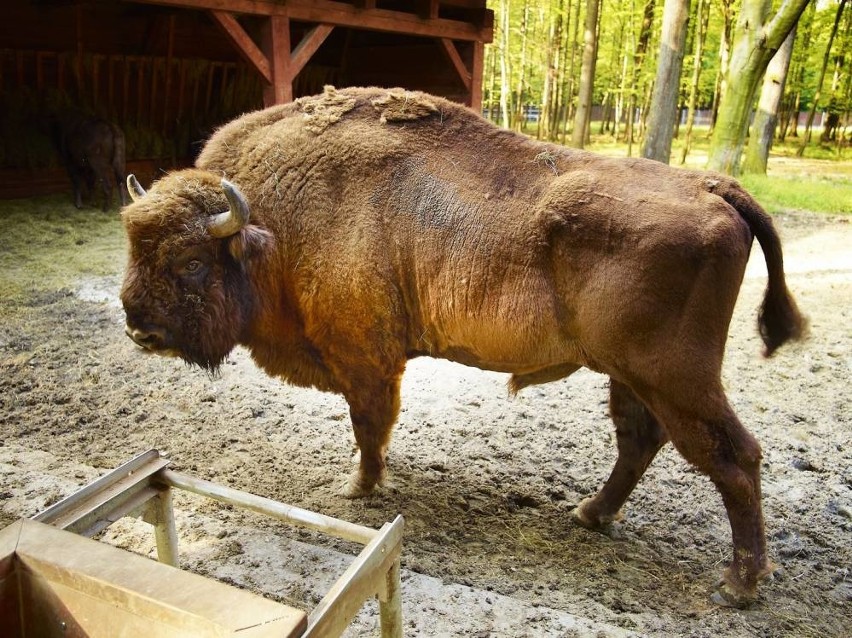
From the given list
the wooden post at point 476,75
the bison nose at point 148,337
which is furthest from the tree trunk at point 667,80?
the bison nose at point 148,337

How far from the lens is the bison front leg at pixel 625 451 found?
3.46m

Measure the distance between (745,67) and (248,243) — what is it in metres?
11.6

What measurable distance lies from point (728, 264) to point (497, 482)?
1.90 m

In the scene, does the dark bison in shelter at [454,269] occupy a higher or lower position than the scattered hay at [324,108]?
lower

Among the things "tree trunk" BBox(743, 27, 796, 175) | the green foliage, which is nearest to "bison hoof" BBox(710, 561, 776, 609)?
"tree trunk" BBox(743, 27, 796, 175)

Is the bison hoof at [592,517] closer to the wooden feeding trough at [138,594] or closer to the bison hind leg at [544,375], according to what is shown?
the bison hind leg at [544,375]

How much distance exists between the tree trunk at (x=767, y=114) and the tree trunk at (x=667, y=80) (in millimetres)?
4820

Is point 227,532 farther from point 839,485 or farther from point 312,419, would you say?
point 839,485

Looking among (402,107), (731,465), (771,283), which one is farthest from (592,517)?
(402,107)

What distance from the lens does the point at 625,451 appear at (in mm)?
3527

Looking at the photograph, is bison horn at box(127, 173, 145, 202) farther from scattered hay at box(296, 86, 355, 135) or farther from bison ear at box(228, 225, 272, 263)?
scattered hay at box(296, 86, 355, 135)

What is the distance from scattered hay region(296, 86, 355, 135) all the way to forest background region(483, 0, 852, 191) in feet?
30.7

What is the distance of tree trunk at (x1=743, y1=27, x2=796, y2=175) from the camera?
15.3 m

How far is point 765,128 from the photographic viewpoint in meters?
15.2
